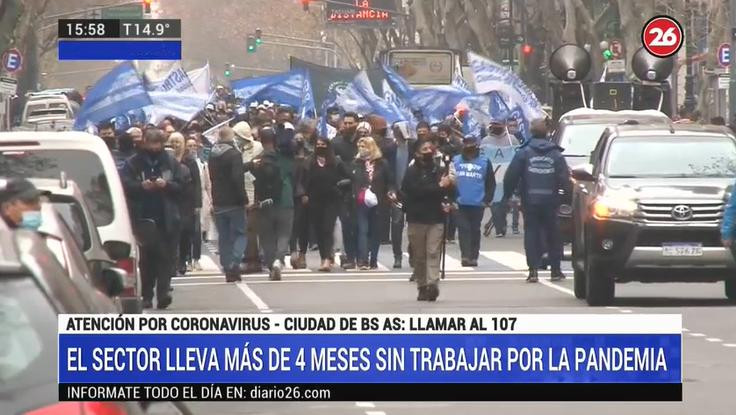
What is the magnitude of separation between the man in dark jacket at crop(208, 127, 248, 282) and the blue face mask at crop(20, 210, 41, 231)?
598 inches

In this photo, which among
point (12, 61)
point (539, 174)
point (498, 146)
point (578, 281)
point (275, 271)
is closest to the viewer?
point (578, 281)

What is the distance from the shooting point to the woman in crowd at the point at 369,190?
2780cm

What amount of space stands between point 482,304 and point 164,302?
9.89 ft

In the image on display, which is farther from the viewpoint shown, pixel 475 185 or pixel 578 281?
pixel 475 185

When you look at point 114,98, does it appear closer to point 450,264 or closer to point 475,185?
point 450,264

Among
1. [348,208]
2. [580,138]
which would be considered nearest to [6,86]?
[580,138]

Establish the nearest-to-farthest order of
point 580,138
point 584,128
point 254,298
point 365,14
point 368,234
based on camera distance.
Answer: point 254,298
point 368,234
point 580,138
point 584,128
point 365,14

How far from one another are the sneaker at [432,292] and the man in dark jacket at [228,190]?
3711 mm

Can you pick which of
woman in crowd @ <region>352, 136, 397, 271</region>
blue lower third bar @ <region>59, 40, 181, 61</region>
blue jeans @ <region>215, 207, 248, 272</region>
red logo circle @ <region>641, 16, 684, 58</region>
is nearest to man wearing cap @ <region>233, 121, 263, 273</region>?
woman in crowd @ <region>352, 136, 397, 271</region>

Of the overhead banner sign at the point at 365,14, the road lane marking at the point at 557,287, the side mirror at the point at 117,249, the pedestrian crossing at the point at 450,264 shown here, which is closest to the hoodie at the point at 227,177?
the pedestrian crossing at the point at 450,264

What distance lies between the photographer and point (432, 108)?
4103 cm

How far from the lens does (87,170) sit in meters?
14.4

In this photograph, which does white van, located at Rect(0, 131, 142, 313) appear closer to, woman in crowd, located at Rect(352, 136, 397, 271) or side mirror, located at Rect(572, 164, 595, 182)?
side mirror, located at Rect(572, 164, 595, 182)

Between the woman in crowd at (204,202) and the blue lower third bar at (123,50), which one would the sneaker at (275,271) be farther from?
the blue lower third bar at (123,50)
